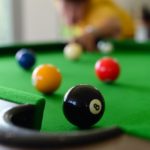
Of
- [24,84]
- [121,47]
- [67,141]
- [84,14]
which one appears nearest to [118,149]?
[67,141]

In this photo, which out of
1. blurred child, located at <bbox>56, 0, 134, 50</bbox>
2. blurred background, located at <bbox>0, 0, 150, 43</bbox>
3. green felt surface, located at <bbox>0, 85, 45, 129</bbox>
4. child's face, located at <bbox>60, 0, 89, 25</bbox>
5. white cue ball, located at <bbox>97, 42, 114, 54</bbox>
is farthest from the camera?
blurred background, located at <bbox>0, 0, 150, 43</bbox>

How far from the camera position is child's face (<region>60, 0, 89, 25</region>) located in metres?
3.85

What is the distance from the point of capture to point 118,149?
2.47ft

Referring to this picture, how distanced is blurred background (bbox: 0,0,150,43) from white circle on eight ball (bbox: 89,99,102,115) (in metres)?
3.79

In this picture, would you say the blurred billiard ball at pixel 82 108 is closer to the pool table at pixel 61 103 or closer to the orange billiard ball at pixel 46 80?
the pool table at pixel 61 103

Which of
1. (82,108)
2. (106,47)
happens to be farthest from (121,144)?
(106,47)

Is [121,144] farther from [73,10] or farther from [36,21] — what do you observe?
Result: [36,21]

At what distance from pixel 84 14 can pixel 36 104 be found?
2.98 meters

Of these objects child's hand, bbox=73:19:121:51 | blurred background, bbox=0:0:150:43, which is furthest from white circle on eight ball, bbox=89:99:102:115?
blurred background, bbox=0:0:150:43

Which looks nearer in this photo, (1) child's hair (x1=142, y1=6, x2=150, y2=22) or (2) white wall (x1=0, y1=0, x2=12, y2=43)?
(2) white wall (x1=0, y1=0, x2=12, y2=43)

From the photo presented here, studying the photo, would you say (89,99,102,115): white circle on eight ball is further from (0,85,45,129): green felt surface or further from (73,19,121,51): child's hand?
(73,19,121,51): child's hand

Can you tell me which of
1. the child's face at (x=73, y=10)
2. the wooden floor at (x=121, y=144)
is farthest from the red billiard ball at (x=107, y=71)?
the child's face at (x=73, y=10)

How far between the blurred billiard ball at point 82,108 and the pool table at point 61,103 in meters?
0.02

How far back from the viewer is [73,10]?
392 cm
